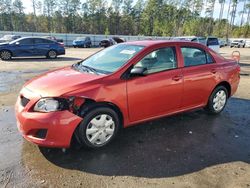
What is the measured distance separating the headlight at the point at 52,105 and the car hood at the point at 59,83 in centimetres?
8

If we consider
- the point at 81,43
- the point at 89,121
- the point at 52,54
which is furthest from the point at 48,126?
the point at 81,43

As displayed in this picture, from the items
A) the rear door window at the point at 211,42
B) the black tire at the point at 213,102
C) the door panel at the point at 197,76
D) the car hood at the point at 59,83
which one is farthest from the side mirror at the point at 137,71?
the rear door window at the point at 211,42

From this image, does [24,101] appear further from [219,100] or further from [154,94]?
[219,100]

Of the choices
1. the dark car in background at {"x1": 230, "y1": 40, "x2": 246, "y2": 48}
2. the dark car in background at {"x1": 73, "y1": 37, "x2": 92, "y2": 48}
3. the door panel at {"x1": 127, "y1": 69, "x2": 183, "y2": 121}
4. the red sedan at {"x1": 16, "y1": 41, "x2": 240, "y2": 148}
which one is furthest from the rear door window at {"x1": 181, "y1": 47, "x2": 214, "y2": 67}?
the dark car in background at {"x1": 230, "y1": 40, "x2": 246, "y2": 48}

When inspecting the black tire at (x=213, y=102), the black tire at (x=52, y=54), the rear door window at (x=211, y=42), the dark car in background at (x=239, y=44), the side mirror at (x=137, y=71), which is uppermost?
the side mirror at (x=137, y=71)

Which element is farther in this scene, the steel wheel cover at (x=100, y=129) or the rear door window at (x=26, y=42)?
the rear door window at (x=26, y=42)

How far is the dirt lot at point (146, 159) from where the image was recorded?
3197 millimetres

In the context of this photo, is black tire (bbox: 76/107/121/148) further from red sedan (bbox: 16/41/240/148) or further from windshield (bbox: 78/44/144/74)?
windshield (bbox: 78/44/144/74)

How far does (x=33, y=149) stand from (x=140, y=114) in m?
1.74

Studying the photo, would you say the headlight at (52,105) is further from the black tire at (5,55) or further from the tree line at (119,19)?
the tree line at (119,19)

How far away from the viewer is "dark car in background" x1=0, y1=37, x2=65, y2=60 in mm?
15430

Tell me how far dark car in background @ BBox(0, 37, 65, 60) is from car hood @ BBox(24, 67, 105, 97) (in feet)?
41.3

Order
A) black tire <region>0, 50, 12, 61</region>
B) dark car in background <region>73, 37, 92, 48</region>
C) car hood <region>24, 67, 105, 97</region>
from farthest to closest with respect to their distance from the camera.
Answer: dark car in background <region>73, 37, 92, 48</region>
black tire <region>0, 50, 12, 61</region>
car hood <region>24, 67, 105, 97</region>

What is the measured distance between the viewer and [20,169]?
3.37 m
